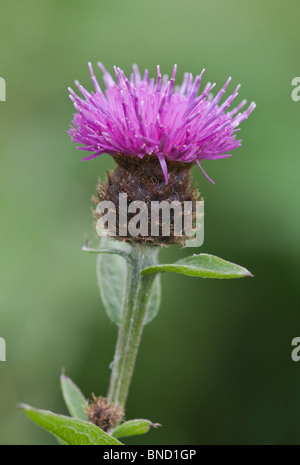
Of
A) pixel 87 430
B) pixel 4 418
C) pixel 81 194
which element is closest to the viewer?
pixel 87 430

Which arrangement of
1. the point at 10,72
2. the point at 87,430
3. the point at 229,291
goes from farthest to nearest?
the point at 10,72
the point at 229,291
the point at 87,430

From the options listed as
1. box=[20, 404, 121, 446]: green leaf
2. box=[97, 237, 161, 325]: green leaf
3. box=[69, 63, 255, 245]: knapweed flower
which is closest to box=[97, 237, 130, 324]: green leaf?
box=[97, 237, 161, 325]: green leaf

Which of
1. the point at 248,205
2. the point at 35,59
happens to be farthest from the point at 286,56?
the point at 35,59

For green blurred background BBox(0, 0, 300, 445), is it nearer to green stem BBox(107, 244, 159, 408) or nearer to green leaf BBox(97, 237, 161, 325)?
green leaf BBox(97, 237, 161, 325)

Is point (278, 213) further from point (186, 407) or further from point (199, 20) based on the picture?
point (199, 20)

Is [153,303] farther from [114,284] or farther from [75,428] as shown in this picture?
[75,428]

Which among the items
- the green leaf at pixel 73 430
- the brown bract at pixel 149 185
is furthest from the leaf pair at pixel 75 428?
the brown bract at pixel 149 185
